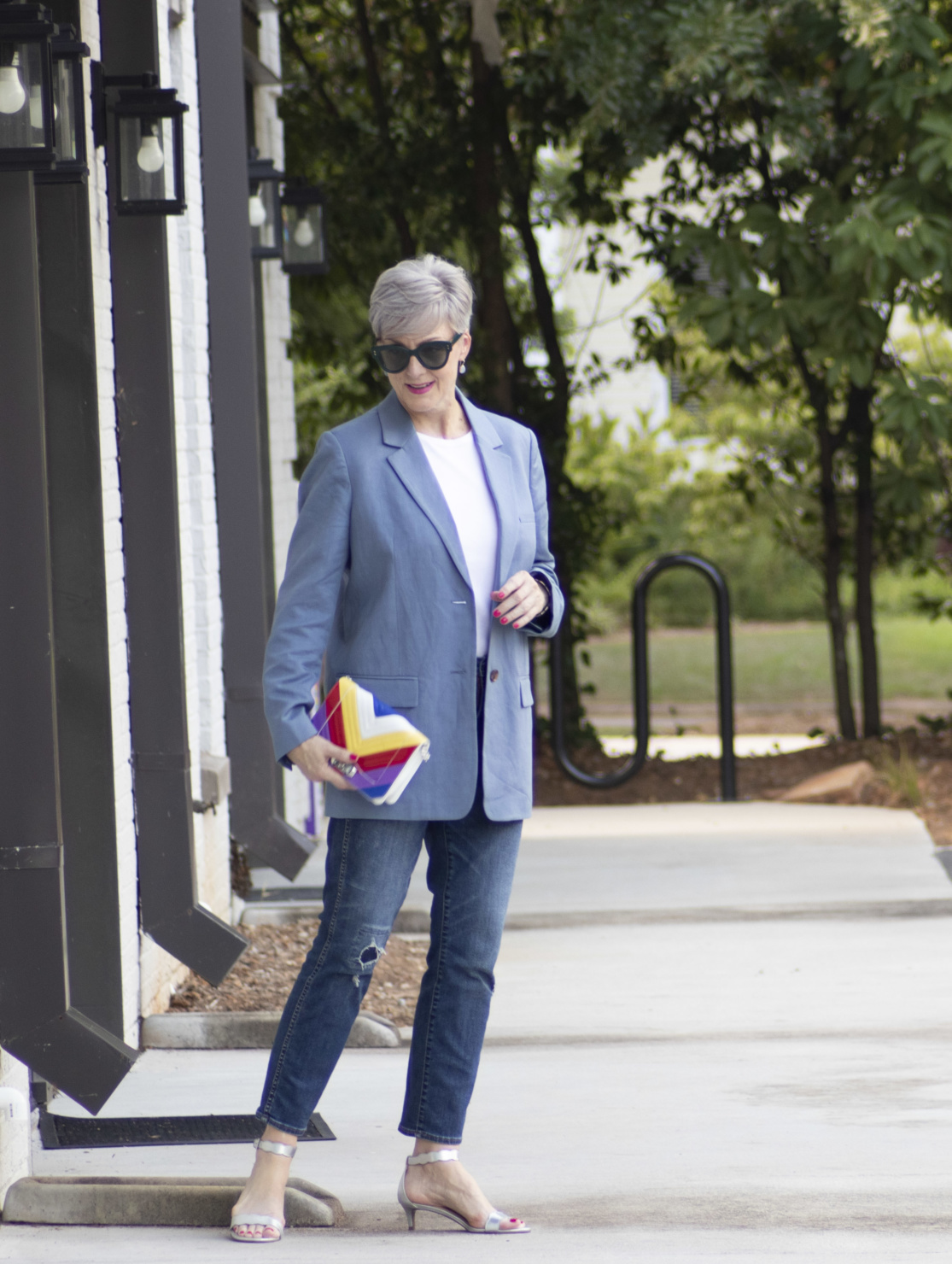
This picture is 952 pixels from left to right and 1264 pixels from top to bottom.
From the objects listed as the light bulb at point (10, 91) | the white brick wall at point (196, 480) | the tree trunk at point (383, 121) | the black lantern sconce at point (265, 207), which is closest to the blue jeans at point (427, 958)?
the light bulb at point (10, 91)

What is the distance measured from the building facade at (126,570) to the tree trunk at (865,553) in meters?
4.12

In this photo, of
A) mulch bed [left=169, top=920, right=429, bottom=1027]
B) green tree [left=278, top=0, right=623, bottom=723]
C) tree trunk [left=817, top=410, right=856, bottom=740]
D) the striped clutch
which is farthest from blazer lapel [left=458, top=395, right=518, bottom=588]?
tree trunk [left=817, top=410, right=856, bottom=740]

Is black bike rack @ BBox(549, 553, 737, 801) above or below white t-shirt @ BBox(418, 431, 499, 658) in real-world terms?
below

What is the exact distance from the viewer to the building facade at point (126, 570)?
2.79m

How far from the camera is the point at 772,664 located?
17078 millimetres

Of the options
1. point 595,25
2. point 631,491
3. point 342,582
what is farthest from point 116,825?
point 631,491

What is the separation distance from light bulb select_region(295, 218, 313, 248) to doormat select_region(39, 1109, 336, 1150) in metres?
4.25

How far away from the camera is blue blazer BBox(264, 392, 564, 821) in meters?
2.68

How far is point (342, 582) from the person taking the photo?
2.78m

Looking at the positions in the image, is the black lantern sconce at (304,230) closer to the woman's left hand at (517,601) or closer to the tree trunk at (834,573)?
the tree trunk at (834,573)

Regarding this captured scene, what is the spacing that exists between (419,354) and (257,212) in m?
3.81

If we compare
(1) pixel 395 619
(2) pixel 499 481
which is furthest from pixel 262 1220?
(2) pixel 499 481

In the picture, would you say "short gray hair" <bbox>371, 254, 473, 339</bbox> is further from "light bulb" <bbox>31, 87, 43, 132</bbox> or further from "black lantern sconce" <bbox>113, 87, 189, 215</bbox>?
"black lantern sconce" <bbox>113, 87, 189, 215</bbox>

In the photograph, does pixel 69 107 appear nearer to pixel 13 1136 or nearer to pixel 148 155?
pixel 148 155
